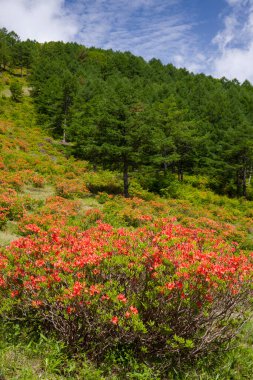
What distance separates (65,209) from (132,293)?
1096cm

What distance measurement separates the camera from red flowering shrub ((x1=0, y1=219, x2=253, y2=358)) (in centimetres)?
461

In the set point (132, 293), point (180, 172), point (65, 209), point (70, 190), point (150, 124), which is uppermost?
point (150, 124)

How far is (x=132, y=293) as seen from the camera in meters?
5.04

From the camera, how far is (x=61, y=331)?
490 centimetres

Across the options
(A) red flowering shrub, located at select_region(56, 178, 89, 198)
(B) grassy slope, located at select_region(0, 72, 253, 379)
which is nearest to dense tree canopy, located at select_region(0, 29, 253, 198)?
(B) grassy slope, located at select_region(0, 72, 253, 379)

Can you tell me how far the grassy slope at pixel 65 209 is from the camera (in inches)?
182

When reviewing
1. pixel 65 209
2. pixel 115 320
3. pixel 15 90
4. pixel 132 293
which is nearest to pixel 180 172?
pixel 65 209

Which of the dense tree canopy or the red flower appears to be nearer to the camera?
the red flower

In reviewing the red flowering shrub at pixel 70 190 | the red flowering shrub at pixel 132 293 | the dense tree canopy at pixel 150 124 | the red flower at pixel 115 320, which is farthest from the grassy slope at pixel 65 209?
the dense tree canopy at pixel 150 124

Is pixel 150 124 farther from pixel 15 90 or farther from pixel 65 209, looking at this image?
pixel 15 90

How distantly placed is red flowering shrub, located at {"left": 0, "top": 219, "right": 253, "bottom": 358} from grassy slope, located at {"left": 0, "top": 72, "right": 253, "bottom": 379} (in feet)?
1.27

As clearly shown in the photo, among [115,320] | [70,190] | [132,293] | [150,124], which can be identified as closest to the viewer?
[115,320]

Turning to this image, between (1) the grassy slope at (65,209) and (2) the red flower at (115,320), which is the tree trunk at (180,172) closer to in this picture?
(1) the grassy slope at (65,209)

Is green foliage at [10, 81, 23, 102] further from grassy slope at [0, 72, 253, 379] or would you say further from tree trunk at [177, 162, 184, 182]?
tree trunk at [177, 162, 184, 182]
